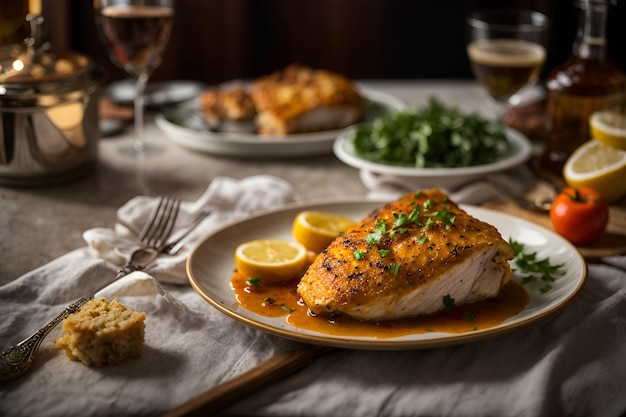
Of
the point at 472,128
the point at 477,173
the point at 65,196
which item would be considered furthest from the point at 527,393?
the point at 65,196

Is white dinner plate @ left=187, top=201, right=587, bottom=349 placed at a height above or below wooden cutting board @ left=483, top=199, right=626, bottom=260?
above

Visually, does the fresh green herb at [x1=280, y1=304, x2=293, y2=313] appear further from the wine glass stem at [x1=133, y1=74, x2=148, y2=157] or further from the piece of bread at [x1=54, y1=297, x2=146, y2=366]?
the wine glass stem at [x1=133, y1=74, x2=148, y2=157]

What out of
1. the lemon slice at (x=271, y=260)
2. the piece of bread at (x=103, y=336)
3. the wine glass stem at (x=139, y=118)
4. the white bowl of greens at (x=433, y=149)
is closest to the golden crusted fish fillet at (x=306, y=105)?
the white bowl of greens at (x=433, y=149)

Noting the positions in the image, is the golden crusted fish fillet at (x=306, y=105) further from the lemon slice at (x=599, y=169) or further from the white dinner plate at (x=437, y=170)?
the lemon slice at (x=599, y=169)

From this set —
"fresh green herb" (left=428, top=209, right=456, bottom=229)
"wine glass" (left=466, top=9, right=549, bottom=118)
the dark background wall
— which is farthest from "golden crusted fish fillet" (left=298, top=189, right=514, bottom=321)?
the dark background wall

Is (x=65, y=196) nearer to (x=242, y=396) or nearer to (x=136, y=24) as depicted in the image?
(x=136, y=24)

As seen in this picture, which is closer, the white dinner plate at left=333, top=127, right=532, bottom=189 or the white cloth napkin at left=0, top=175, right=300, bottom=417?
the white cloth napkin at left=0, top=175, right=300, bottom=417

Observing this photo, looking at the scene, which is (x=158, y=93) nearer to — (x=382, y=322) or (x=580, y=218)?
(x=580, y=218)

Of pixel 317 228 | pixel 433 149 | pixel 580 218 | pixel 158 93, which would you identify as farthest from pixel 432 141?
pixel 158 93

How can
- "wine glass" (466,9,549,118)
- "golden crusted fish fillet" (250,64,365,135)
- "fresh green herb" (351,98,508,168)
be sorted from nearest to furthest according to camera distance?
"fresh green herb" (351,98,508,168), "wine glass" (466,9,549,118), "golden crusted fish fillet" (250,64,365,135)
